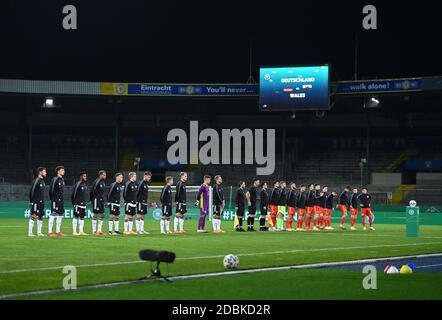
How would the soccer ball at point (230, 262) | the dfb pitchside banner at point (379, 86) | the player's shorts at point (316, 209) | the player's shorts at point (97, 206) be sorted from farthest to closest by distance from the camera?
the dfb pitchside banner at point (379, 86) → the player's shorts at point (316, 209) → the player's shorts at point (97, 206) → the soccer ball at point (230, 262)

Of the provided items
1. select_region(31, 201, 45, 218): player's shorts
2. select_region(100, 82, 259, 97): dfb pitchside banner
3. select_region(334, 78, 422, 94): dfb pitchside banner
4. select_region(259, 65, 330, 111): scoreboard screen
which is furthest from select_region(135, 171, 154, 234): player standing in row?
select_region(100, 82, 259, 97): dfb pitchside banner

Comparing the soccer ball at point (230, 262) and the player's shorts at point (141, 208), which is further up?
the player's shorts at point (141, 208)

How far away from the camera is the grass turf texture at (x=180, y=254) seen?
14930mm

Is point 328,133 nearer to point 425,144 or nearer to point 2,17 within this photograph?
point 425,144

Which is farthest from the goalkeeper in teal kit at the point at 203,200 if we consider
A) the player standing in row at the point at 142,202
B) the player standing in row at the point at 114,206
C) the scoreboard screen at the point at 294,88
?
the scoreboard screen at the point at 294,88

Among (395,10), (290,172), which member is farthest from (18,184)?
(395,10)

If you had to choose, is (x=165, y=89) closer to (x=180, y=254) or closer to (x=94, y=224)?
(x=94, y=224)

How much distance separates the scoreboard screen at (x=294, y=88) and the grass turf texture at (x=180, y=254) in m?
21.8

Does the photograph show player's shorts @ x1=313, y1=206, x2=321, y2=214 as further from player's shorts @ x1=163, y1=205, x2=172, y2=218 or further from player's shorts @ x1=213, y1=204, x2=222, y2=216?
player's shorts @ x1=163, y1=205, x2=172, y2=218

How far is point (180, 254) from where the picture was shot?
835 inches

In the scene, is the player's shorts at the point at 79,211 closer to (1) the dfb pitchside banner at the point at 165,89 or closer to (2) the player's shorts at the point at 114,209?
(2) the player's shorts at the point at 114,209
